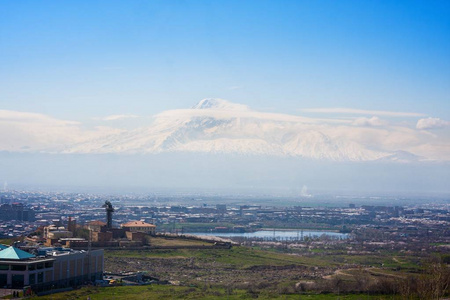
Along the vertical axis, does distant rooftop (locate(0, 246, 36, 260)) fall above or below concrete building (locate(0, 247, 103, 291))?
above

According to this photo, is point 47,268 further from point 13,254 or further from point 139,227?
point 139,227

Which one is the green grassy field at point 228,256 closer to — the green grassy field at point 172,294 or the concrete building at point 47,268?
the concrete building at point 47,268

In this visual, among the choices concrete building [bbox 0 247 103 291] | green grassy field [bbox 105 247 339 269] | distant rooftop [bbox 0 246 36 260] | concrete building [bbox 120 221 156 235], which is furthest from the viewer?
concrete building [bbox 120 221 156 235]

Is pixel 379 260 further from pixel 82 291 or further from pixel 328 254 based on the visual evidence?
pixel 82 291

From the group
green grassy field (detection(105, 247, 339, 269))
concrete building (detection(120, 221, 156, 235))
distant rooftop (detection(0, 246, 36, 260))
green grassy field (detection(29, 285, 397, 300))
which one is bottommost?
green grassy field (detection(29, 285, 397, 300))

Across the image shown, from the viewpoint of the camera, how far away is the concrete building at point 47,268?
46.1m

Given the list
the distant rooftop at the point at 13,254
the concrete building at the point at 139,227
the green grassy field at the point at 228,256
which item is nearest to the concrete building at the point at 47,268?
the distant rooftop at the point at 13,254

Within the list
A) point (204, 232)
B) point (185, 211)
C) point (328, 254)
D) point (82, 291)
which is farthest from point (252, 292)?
point (185, 211)

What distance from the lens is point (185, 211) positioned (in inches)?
6658

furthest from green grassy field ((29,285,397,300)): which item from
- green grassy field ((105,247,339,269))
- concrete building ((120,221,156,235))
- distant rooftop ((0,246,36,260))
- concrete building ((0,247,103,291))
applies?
concrete building ((120,221,156,235))

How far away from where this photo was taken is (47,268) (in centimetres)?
4784

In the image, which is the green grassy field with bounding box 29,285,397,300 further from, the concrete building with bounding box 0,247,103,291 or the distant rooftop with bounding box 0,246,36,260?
the distant rooftop with bounding box 0,246,36,260

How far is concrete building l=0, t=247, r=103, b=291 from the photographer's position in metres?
46.1

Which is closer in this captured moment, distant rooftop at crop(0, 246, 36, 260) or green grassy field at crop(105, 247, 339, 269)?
distant rooftop at crop(0, 246, 36, 260)
